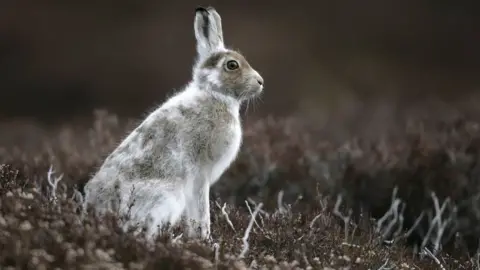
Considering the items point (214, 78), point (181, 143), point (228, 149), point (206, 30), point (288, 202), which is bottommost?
point (288, 202)

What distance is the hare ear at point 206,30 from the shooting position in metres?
7.32

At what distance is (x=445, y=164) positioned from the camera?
31.9 ft

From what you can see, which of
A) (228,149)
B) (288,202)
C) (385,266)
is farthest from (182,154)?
(288,202)

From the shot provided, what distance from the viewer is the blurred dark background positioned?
15.1 metres

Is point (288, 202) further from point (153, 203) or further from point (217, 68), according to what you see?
point (153, 203)

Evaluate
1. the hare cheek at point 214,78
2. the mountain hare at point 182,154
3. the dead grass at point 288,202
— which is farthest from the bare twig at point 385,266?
the hare cheek at point 214,78

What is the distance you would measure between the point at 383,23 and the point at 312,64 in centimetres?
139

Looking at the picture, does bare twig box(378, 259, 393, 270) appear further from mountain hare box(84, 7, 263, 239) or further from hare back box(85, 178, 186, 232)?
hare back box(85, 178, 186, 232)

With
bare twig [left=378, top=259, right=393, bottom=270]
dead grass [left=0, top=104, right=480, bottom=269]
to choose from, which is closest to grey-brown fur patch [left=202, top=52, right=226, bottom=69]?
dead grass [left=0, top=104, right=480, bottom=269]

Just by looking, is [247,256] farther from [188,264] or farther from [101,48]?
[101,48]

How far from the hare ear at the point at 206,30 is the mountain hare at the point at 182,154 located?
64mm

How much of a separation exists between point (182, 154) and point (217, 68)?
2.99 feet

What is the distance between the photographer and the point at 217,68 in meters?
7.16

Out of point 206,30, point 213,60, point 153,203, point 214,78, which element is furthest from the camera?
point 206,30
